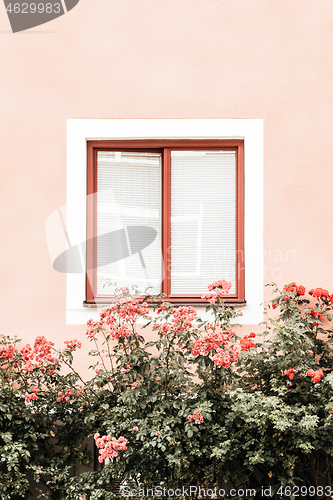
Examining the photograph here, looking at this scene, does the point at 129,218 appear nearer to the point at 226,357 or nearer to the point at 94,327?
the point at 94,327

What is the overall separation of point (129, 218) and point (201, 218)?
70 cm

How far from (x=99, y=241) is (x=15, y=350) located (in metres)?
1.26

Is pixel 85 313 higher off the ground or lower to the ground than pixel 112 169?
lower

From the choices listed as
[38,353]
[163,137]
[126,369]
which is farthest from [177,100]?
[38,353]

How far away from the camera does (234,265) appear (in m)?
4.62

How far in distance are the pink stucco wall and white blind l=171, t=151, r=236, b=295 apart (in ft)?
1.22

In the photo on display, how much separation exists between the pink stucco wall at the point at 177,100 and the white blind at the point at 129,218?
403 millimetres

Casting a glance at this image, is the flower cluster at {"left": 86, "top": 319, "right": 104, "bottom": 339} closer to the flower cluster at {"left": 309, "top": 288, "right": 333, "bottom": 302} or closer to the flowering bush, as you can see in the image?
the flowering bush

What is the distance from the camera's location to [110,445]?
3451mm

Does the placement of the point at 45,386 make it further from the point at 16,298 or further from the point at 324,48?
the point at 324,48

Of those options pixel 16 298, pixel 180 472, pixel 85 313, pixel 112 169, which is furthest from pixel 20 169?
pixel 180 472

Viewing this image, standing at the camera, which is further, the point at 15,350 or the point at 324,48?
the point at 324,48

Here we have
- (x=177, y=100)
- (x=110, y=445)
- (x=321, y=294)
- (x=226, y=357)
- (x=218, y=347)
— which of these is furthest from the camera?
(x=177, y=100)

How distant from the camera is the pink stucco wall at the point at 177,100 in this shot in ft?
14.8
